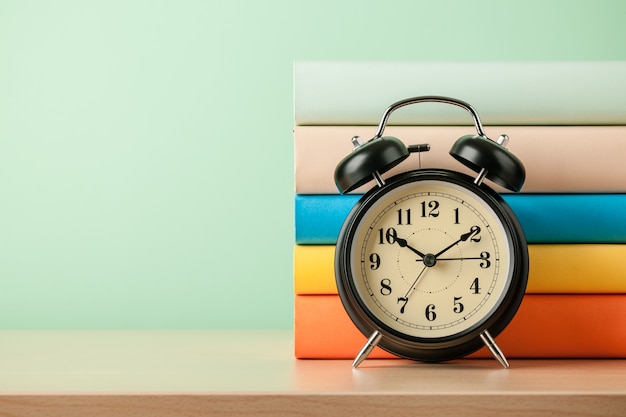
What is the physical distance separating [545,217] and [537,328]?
0.15 metres

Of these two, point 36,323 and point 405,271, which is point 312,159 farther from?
point 36,323

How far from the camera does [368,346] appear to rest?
3.43 feet

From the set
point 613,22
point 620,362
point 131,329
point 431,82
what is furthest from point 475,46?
point 131,329

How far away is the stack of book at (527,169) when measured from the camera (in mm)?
1142

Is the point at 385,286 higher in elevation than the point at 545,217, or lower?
lower

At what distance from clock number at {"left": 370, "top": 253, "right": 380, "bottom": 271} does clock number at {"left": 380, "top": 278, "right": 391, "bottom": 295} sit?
0.02m

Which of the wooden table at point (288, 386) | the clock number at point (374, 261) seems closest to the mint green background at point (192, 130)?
the wooden table at point (288, 386)

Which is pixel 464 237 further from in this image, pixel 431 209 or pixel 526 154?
pixel 526 154

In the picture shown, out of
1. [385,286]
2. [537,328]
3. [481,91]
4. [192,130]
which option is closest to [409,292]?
[385,286]

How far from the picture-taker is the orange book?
3.73ft

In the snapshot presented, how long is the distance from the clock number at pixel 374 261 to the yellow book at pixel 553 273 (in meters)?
0.07

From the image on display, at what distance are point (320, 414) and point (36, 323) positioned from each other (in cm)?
94

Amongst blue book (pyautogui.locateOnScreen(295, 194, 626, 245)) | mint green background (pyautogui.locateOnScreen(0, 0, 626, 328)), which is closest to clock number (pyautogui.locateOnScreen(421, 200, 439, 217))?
blue book (pyautogui.locateOnScreen(295, 194, 626, 245))

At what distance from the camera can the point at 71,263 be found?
1.58m
